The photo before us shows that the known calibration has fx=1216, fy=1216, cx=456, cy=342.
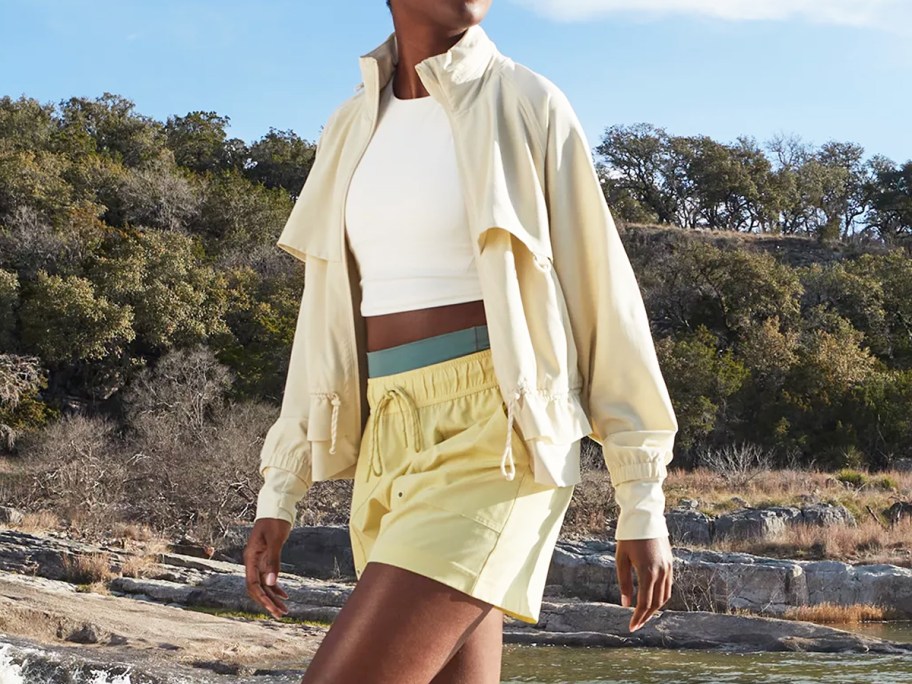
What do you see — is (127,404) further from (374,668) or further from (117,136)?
(374,668)

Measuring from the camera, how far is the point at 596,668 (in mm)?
9078

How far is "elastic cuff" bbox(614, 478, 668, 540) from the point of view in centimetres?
186

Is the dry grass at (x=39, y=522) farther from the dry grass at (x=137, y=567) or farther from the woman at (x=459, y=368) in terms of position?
the woman at (x=459, y=368)

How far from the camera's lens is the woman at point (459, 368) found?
5.70ft

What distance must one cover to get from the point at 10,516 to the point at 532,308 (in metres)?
16.0

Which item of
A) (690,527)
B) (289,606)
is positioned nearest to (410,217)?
(289,606)

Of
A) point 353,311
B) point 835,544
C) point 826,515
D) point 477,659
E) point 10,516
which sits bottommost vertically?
point 835,544

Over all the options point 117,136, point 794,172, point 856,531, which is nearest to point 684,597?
point 856,531

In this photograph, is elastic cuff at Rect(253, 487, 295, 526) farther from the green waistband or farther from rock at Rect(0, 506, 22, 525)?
rock at Rect(0, 506, 22, 525)

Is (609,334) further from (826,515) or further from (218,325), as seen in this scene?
(218,325)

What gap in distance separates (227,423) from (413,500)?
1845 cm

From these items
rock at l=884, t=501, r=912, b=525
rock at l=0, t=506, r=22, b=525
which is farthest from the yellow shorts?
rock at l=884, t=501, r=912, b=525

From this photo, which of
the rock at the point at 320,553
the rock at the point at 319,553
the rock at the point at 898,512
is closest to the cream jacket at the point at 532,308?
the rock at the point at 319,553

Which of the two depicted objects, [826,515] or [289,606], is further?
[826,515]
